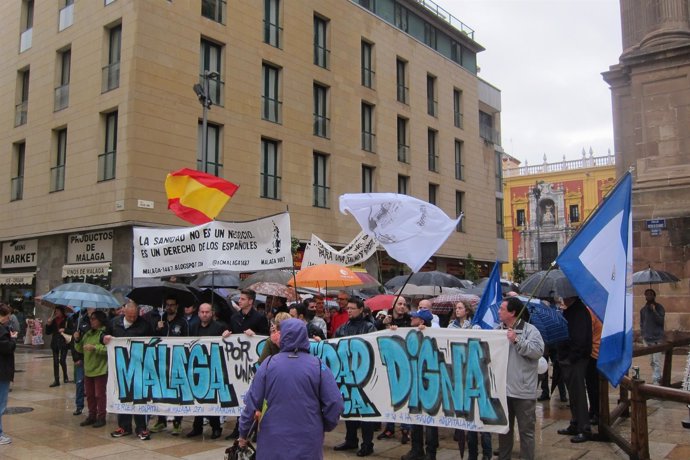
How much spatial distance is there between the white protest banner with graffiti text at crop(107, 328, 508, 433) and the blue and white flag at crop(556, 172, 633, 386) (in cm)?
104

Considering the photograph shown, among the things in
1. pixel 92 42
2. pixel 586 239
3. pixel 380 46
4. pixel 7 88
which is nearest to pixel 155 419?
pixel 586 239

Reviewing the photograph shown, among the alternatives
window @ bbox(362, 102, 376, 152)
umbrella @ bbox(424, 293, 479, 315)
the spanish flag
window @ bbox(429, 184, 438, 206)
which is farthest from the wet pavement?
window @ bbox(429, 184, 438, 206)

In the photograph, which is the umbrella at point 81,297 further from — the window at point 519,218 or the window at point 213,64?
the window at point 519,218

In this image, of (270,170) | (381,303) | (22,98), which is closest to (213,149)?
(270,170)

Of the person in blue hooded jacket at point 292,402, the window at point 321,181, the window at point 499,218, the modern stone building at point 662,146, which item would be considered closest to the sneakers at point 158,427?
the person in blue hooded jacket at point 292,402

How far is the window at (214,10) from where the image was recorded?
81.4 ft

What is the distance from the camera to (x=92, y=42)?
79.2ft

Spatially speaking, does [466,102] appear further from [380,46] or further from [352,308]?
[352,308]

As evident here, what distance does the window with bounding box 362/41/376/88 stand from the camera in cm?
3244

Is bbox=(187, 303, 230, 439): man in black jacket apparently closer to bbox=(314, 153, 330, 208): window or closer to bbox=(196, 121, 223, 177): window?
bbox=(196, 121, 223, 177): window

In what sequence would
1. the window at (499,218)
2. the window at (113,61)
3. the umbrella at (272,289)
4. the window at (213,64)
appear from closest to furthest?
the umbrella at (272,289)
the window at (113,61)
the window at (213,64)
the window at (499,218)

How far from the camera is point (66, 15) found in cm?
2580

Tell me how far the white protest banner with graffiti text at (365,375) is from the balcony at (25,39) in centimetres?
2361

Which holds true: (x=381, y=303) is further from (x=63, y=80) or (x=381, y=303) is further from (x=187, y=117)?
(x=63, y=80)
